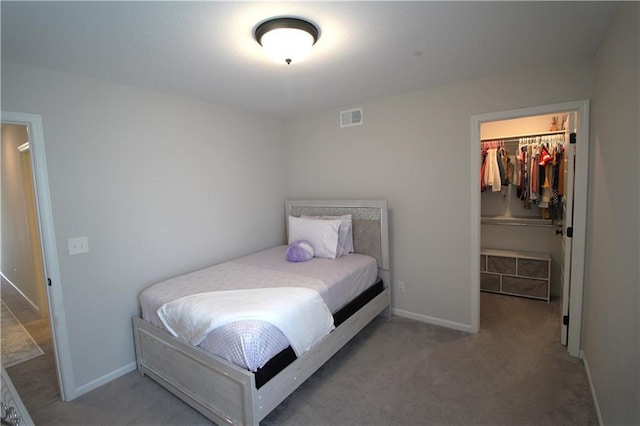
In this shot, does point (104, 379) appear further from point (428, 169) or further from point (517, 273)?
point (517, 273)

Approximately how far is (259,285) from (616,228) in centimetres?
222

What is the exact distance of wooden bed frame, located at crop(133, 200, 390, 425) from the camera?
67.7 inches

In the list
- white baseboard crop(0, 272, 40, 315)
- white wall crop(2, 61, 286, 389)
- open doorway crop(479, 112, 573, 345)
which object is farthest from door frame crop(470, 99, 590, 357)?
white baseboard crop(0, 272, 40, 315)

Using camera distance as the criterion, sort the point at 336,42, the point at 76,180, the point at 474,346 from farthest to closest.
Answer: the point at 474,346
the point at 76,180
the point at 336,42

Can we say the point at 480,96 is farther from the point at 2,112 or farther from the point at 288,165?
the point at 2,112

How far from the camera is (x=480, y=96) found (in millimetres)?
2711

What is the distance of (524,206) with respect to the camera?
3.93m

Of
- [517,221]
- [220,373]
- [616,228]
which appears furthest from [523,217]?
[220,373]

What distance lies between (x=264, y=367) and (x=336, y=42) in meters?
2.00

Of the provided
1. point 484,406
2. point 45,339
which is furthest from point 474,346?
point 45,339

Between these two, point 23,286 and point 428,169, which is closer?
point 428,169

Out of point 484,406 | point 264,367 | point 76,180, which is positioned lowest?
point 484,406

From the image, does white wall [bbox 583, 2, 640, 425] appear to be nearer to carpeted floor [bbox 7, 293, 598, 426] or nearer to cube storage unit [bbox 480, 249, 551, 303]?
carpeted floor [bbox 7, 293, 598, 426]

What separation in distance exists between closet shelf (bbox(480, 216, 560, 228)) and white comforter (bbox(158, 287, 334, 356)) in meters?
2.88
